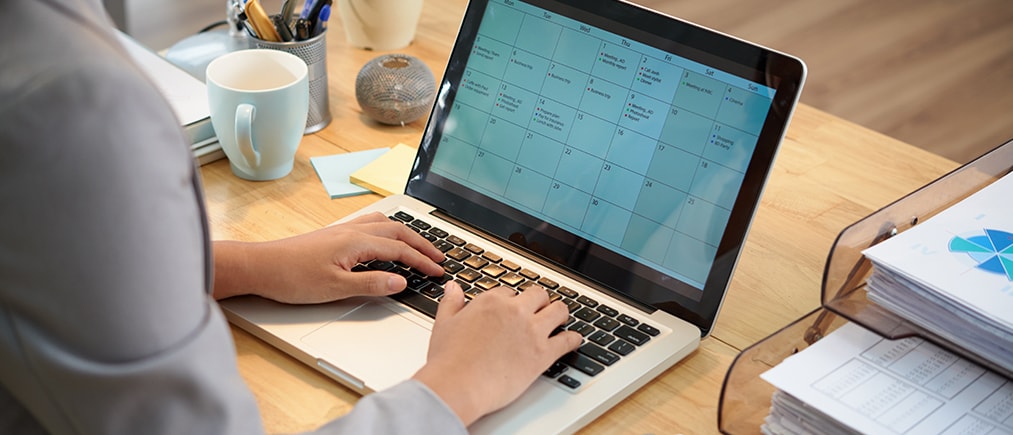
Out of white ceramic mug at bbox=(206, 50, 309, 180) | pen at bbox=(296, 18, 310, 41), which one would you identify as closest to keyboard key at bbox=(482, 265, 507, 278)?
white ceramic mug at bbox=(206, 50, 309, 180)

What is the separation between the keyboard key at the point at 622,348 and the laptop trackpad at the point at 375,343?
0.17m

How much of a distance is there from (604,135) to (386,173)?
1.01ft

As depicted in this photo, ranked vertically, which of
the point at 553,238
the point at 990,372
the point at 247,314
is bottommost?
the point at 247,314

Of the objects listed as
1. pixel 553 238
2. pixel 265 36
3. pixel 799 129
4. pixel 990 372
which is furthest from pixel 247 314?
pixel 799 129

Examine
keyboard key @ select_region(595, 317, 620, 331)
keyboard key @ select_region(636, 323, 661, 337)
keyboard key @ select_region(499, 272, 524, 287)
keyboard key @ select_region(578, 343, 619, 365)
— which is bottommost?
keyboard key @ select_region(499, 272, 524, 287)

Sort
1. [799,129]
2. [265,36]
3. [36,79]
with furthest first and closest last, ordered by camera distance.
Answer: [799,129]
[265,36]
[36,79]

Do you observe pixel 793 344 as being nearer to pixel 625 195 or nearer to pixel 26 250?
pixel 625 195

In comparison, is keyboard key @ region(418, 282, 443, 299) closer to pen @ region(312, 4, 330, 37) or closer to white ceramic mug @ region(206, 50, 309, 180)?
white ceramic mug @ region(206, 50, 309, 180)

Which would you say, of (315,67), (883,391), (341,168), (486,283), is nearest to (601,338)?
(486,283)

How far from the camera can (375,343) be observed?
0.79m

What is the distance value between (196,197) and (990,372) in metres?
0.61

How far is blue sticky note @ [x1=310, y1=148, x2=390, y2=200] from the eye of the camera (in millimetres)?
1065

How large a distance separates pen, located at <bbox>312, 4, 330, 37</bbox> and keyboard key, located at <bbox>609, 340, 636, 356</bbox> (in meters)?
0.60

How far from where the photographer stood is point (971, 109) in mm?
3010
